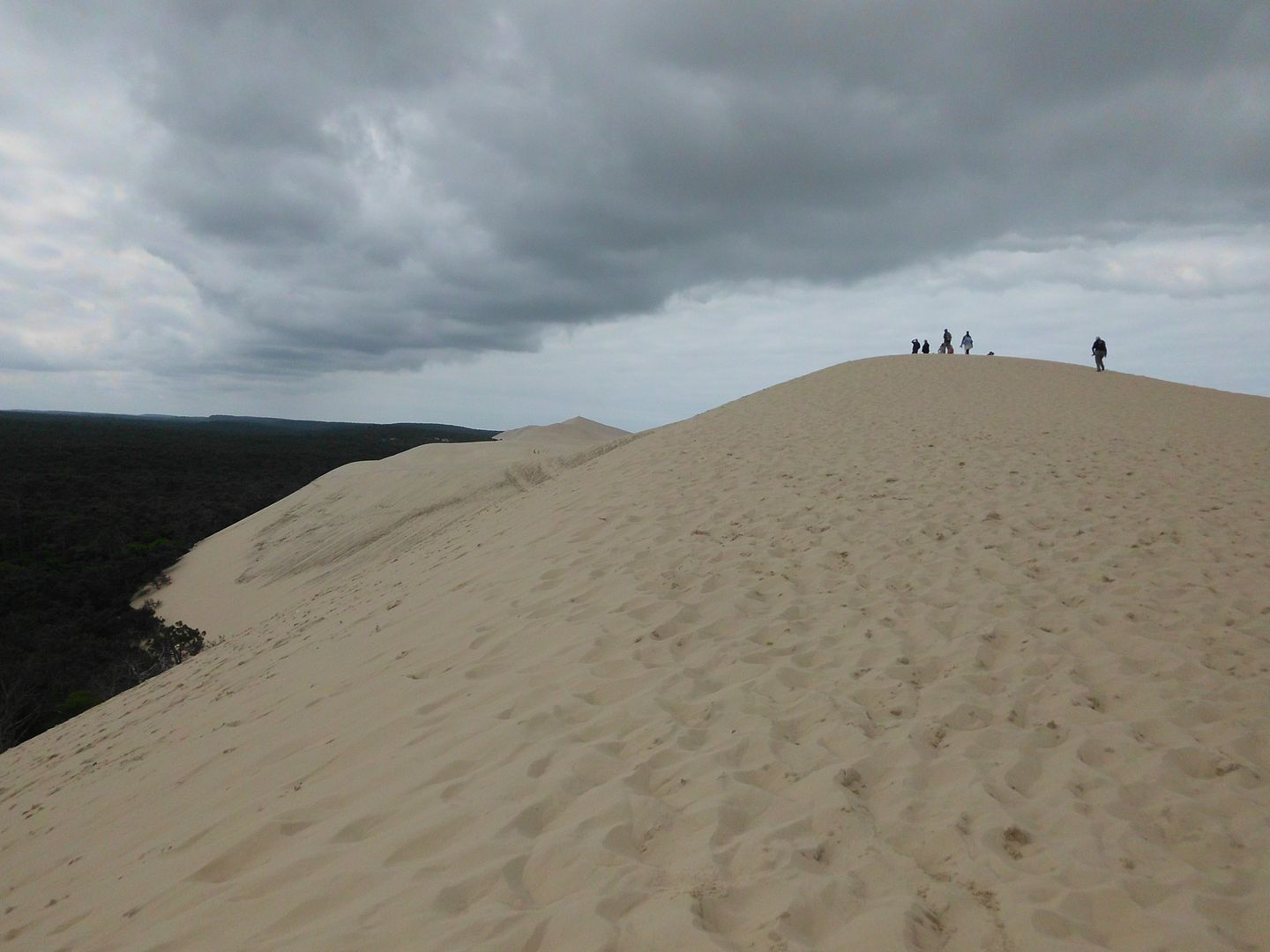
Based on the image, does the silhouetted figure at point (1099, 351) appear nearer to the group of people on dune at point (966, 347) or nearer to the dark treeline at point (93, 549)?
the group of people on dune at point (966, 347)

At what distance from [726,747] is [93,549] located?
25.5 metres

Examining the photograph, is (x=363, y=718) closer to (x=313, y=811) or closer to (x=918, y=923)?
(x=313, y=811)

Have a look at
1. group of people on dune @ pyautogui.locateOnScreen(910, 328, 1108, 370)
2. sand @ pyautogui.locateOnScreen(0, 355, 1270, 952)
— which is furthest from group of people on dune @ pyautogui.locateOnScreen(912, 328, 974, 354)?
sand @ pyautogui.locateOnScreen(0, 355, 1270, 952)

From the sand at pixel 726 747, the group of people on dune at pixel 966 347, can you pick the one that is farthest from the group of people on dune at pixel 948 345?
the sand at pixel 726 747

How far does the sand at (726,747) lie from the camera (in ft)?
8.29

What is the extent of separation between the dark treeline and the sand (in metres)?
5.35

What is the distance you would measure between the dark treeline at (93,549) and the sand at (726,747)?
17.5 feet

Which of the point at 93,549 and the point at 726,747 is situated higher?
the point at 726,747

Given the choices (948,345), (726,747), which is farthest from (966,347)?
(726,747)

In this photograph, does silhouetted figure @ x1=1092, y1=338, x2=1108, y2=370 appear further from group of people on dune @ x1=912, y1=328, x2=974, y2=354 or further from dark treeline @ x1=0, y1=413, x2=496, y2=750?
dark treeline @ x1=0, y1=413, x2=496, y2=750

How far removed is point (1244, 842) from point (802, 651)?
7.32 ft

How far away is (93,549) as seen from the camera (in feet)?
73.7

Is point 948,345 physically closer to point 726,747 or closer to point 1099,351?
point 1099,351

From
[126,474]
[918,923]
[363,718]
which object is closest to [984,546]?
[918,923]
